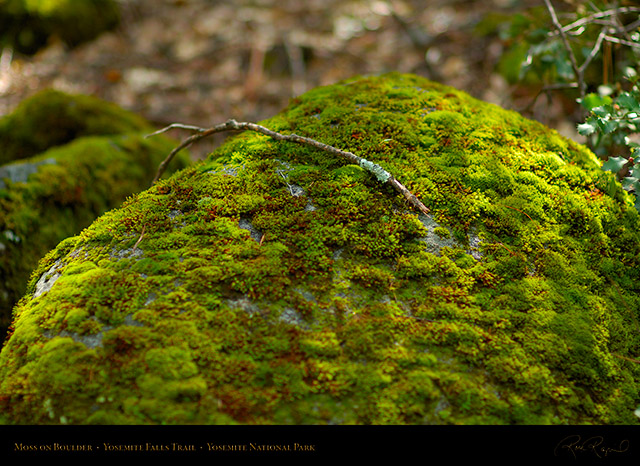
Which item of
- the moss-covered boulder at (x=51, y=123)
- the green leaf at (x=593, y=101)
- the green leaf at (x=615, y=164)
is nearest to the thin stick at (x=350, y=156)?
the green leaf at (x=615, y=164)

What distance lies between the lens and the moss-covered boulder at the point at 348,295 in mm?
1748

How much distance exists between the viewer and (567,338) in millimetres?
2049

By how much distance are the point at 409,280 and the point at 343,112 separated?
1.50 meters

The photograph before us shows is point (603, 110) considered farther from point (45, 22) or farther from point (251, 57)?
point (45, 22)

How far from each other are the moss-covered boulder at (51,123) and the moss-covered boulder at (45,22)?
4421mm

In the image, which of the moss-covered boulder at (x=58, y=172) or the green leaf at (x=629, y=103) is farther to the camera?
the moss-covered boulder at (x=58, y=172)

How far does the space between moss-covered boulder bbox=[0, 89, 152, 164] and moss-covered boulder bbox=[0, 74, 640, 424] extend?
3715mm

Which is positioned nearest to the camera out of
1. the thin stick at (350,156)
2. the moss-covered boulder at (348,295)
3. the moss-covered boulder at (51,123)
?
the moss-covered boulder at (348,295)

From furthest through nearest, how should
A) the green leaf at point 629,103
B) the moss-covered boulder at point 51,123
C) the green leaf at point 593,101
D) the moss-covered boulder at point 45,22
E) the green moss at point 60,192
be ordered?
the moss-covered boulder at point 45,22, the moss-covered boulder at point 51,123, the green moss at point 60,192, the green leaf at point 593,101, the green leaf at point 629,103

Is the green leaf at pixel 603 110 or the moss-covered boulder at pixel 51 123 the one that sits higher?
the green leaf at pixel 603 110

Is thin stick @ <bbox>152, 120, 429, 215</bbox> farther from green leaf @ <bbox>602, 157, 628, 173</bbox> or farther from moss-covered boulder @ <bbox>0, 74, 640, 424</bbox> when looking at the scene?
green leaf @ <bbox>602, 157, 628, 173</bbox>

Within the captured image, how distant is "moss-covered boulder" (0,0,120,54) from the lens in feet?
28.4
